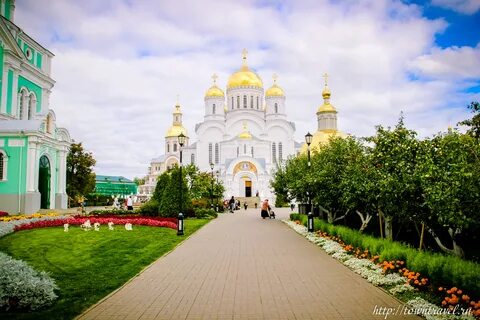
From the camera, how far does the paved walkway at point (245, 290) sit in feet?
20.4

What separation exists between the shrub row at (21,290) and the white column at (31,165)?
23.0 m

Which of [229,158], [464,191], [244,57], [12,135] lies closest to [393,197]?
[464,191]

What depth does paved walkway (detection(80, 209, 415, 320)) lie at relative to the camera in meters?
6.23

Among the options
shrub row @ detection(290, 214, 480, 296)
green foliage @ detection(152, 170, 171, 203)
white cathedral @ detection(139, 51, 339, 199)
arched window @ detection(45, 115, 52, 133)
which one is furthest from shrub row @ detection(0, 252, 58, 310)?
white cathedral @ detection(139, 51, 339, 199)

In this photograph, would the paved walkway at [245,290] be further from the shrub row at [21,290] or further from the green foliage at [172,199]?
the green foliage at [172,199]

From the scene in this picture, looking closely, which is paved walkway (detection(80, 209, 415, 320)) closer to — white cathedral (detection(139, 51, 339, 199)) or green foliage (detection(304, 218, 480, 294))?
green foliage (detection(304, 218, 480, 294))

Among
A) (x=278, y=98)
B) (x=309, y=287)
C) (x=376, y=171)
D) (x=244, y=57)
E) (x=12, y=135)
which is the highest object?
(x=244, y=57)

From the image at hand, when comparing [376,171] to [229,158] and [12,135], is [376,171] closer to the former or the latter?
[12,135]

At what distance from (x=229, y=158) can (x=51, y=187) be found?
31398mm

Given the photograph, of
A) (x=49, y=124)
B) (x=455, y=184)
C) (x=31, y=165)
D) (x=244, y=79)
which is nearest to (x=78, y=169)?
(x=49, y=124)

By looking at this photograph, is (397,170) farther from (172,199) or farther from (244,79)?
(244,79)

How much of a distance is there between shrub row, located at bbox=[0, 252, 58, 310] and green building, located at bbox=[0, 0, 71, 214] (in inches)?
906

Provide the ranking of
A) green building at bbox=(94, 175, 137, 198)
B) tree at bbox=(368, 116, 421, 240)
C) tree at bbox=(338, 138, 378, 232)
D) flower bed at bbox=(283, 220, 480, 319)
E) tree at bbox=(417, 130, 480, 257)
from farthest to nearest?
green building at bbox=(94, 175, 137, 198), tree at bbox=(338, 138, 378, 232), tree at bbox=(368, 116, 421, 240), tree at bbox=(417, 130, 480, 257), flower bed at bbox=(283, 220, 480, 319)

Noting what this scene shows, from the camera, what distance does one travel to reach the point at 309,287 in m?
7.86
